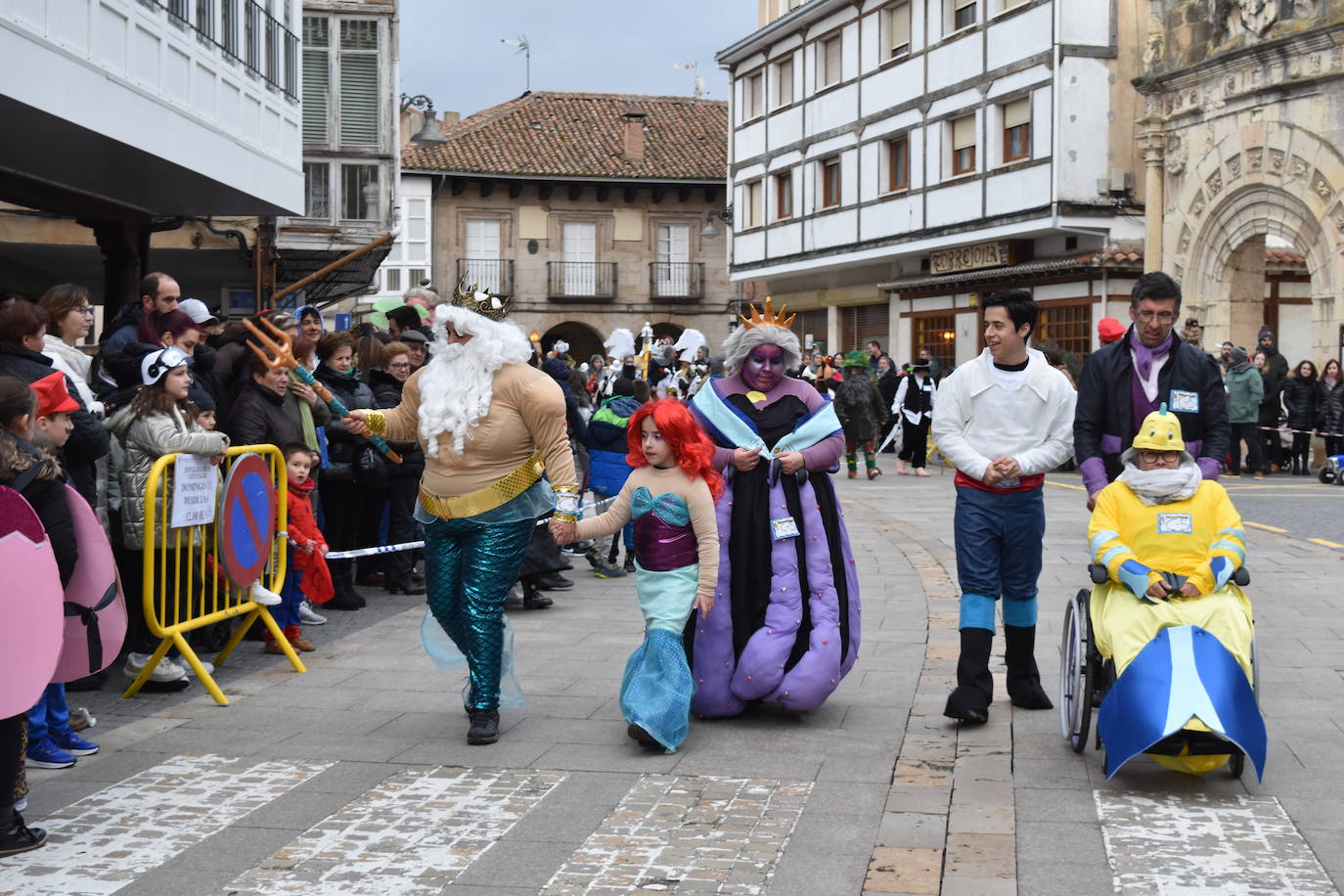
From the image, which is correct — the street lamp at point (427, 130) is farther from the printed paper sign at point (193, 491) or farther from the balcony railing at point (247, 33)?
the printed paper sign at point (193, 491)

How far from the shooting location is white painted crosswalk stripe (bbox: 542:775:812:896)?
15.5 feet

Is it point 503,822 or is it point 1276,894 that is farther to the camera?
point 503,822

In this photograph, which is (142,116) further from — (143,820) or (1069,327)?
(1069,327)

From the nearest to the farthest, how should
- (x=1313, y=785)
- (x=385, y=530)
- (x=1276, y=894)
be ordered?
(x=1276, y=894) < (x=1313, y=785) < (x=385, y=530)

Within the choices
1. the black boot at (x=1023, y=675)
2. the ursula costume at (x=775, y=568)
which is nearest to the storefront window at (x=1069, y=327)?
the black boot at (x=1023, y=675)

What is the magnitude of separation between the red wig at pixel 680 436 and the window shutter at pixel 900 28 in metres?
30.1

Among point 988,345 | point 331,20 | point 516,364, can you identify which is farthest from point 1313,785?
point 331,20

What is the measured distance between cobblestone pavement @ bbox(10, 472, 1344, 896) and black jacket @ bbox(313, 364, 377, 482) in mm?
2104

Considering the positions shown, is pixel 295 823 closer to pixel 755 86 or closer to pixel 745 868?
pixel 745 868

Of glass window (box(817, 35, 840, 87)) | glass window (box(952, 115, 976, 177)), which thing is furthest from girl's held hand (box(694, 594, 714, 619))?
glass window (box(817, 35, 840, 87))

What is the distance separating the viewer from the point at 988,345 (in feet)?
23.1

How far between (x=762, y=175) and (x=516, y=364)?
3568 cm

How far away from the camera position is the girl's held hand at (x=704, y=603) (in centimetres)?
668

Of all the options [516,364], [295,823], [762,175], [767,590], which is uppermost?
[762,175]
